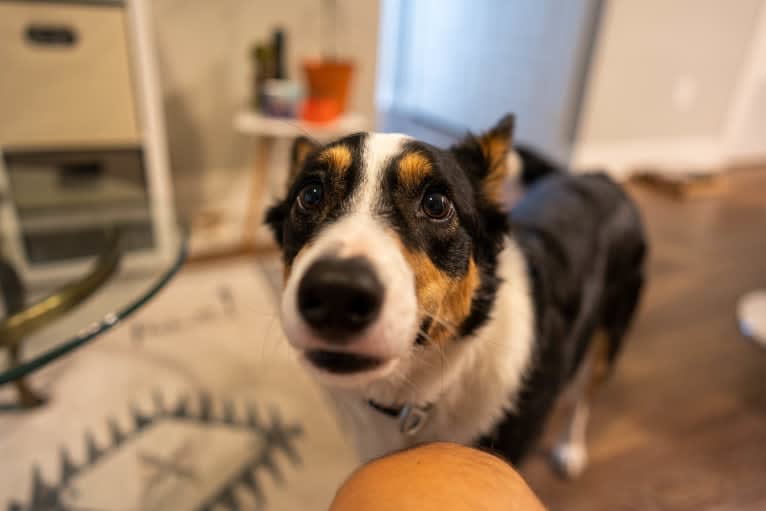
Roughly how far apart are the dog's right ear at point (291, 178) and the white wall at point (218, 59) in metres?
2.07

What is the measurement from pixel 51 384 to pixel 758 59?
6180mm

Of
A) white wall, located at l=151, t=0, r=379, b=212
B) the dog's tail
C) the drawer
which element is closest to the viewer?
the dog's tail

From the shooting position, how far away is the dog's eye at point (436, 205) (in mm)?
896

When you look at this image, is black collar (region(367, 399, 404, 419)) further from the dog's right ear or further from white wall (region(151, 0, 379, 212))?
white wall (region(151, 0, 379, 212))

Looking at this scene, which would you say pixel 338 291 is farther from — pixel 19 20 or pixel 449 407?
pixel 19 20

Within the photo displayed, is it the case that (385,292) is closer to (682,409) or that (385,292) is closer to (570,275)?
(570,275)

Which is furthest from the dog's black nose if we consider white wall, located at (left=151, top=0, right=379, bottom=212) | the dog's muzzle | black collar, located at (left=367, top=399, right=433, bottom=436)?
white wall, located at (left=151, top=0, right=379, bottom=212)

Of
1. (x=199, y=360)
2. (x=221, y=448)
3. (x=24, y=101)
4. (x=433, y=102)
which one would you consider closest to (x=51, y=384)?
(x=199, y=360)

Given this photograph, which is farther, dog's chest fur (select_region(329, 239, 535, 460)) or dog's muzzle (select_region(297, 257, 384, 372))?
dog's chest fur (select_region(329, 239, 535, 460))

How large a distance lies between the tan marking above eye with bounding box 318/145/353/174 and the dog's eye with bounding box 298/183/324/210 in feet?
0.17

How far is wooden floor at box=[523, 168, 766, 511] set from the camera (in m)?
1.52

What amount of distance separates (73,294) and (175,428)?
566mm

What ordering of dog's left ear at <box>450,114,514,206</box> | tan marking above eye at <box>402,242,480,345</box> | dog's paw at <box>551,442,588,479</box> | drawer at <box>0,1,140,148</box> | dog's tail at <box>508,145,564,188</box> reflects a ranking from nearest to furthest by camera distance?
tan marking above eye at <box>402,242,480,345</box>, dog's left ear at <box>450,114,514,206</box>, dog's paw at <box>551,442,588,479</box>, dog's tail at <box>508,145,564,188</box>, drawer at <box>0,1,140,148</box>

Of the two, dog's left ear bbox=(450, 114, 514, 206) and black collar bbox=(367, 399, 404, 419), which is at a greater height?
dog's left ear bbox=(450, 114, 514, 206)
